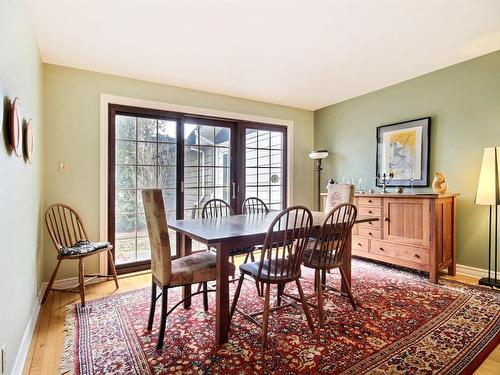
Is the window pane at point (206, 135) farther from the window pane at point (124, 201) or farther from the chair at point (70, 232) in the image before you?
the chair at point (70, 232)

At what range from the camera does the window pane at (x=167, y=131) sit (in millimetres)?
3705

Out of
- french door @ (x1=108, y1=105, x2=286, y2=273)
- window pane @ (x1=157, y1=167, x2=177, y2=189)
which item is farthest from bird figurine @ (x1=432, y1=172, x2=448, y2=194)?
window pane @ (x1=157, y1=167, x2=177, y2=189)

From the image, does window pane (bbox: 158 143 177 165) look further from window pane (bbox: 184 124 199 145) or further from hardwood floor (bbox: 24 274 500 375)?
hardwood floor (bbox: 24 274 500 375)

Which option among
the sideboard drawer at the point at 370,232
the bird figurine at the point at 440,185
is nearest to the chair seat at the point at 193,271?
the sideboard drawer at the point at 370,232

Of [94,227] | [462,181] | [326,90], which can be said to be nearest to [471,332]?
[462,181]

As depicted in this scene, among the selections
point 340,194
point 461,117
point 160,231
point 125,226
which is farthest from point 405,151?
point 125,226

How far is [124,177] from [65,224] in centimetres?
82

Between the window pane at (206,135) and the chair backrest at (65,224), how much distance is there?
1.87 m

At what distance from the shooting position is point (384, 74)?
139 inches

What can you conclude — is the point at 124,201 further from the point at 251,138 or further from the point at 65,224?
the point at 251,138

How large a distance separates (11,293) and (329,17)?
2.92 meters

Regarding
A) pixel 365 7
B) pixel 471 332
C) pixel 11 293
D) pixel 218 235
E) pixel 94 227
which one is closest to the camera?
pixel 11 293

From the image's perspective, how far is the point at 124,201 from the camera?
3.47 meters

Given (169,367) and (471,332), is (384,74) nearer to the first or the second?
(471,332)
